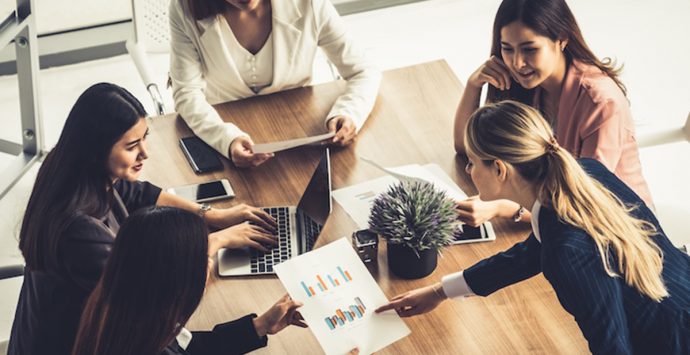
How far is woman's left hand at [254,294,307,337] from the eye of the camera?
1757 millimetres

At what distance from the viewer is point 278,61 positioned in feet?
8.48

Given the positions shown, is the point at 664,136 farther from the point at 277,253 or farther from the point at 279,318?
the point at 279,318

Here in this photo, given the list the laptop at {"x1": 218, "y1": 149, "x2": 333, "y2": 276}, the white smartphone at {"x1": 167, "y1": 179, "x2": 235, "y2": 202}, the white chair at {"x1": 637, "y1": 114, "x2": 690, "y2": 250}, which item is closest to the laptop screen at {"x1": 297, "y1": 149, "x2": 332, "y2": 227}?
the laptop at {"x1": 218, "y1": 149, "x2": 333, "y2": 276}

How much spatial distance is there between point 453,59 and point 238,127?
1977 mm

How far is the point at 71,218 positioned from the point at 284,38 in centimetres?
105

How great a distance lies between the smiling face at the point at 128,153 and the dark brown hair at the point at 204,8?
65 cm

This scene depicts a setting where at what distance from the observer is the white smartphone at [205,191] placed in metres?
2.17

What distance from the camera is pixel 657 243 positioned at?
1686 mm

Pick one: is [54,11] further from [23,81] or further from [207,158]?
[207,158]

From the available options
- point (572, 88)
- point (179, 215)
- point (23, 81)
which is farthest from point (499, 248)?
point (23, 81)

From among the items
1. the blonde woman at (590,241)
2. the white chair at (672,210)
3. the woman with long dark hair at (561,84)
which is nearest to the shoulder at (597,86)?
the woman with long dark hair at (561,84)

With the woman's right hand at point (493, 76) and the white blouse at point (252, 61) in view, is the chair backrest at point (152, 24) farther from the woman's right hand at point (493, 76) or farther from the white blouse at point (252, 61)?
the woman's right hand at point (493, 76)

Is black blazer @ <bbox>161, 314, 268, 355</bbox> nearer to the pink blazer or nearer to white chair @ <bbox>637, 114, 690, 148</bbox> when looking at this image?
the pink blazer

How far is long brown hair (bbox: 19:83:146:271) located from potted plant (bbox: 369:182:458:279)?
0.63 meters
